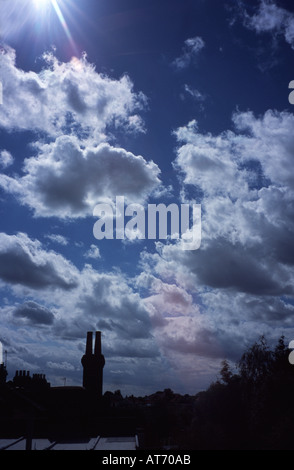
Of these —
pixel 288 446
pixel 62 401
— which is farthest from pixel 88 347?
pixel 288 446

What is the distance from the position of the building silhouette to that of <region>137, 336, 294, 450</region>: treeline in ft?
58.8

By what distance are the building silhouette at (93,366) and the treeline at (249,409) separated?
1791 cm

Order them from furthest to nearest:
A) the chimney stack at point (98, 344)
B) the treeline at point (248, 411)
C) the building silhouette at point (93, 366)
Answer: the chimney stack at point (98, 344) < the building silhouette at point (93, 366) < the treeline at point (248, 411)

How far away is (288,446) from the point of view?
21.5m

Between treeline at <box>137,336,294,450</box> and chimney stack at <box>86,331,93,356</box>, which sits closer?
treeline at <box>137,336,294,450</box>

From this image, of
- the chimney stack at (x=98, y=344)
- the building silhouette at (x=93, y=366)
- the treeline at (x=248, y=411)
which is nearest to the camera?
the treeline at (x=248, y=411)

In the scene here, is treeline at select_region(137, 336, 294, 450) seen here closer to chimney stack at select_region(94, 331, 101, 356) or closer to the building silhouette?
the building silhouette

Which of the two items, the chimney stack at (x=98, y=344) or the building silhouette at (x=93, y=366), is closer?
the building silhouette at (x=93, y=366)

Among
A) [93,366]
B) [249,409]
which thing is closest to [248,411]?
[249,409]

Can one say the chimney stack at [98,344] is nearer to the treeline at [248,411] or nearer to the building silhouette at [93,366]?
the building silhouette at [93,366]

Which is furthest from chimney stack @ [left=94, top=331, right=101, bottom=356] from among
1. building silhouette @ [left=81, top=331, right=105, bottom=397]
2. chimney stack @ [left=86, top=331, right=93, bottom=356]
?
chimney stack @ [left=86, top=331, right=93, bottom=356]

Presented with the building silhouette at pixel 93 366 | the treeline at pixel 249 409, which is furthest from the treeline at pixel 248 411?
the building silhouette at pixel 93 366

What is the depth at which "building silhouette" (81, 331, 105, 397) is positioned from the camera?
51.8 m

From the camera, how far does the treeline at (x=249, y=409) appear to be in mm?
24531
